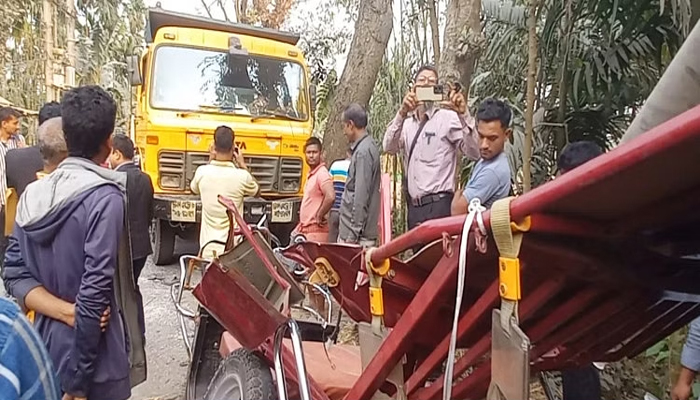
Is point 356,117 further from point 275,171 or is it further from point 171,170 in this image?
point 171,170

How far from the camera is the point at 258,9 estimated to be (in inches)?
717

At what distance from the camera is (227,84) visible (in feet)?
27.7

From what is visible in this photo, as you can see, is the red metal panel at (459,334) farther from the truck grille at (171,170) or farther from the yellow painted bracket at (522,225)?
the truck grille at (171,170)

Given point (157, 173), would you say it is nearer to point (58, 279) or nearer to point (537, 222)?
point (58, 279)

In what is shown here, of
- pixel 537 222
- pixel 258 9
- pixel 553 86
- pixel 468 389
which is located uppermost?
pixel 258 9

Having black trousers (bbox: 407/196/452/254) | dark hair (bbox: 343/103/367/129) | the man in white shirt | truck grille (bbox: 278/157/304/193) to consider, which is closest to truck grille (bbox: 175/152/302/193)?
truck grille (bbox: 278/157/304/193)

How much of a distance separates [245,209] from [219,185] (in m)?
2.45

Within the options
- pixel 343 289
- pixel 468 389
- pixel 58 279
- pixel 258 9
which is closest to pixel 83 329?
pixel 58 279

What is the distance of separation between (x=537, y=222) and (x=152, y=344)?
4.70m

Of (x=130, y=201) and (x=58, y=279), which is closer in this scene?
(x=58, y=279)

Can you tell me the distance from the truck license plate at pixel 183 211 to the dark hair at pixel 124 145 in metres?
2.33

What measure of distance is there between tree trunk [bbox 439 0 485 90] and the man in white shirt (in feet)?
6.13

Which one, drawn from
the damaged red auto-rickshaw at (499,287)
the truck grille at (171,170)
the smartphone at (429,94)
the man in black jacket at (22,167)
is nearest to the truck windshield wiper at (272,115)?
the truck grille at (171,170)

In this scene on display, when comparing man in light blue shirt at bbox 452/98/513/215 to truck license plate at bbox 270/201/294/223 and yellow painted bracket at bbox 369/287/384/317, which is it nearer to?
yellow painted bracket at bbox 369/287/384/317
